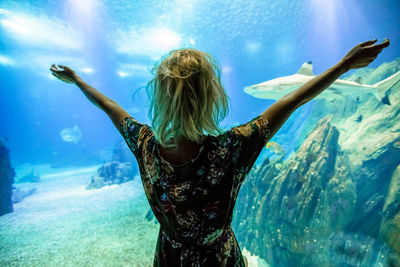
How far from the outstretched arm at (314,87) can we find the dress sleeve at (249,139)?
4cm

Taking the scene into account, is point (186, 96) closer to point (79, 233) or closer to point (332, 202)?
point (332, 202)

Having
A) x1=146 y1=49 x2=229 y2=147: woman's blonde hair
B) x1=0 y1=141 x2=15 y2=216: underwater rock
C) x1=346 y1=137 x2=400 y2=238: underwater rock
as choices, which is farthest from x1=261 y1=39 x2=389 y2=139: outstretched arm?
x1=0 y1=141 x2=15 y2=216: underwater rock

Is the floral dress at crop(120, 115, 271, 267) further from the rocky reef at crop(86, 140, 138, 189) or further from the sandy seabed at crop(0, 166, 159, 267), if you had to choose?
the rocky reef at crop(86, 140, 138, 189)

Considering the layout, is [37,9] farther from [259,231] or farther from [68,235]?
[259,231]

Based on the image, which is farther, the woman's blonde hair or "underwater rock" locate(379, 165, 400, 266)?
"underwater rock" locate(379, 165, 400, 266)

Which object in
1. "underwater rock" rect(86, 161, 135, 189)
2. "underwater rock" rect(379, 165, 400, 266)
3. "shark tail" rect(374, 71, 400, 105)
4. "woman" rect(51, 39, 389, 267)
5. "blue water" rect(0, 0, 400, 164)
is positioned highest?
"blue water" rect(0, 0, 400, 164)

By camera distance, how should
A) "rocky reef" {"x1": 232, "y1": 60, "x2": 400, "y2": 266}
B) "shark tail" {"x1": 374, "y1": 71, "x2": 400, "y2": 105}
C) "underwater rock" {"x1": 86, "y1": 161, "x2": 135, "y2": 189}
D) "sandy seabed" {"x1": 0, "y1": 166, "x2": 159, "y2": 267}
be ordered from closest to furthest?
"rocky reef" {"x1": 232, "y1": 60, "x2": 400, "y2": 266}, "sandy seabed" {"x1": 0, "y1": 166, "x2": 159, "y2": 267}, "shark tail" {"x1": 374, "y1": 71, "x2": 400, "y2": 105}, "underwater rock" {"x1": 86, "y1": 161, "x2": 135, "y2": 189}

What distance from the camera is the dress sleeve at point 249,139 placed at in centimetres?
74

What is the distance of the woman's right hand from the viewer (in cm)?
82

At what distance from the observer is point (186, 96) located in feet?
2.19

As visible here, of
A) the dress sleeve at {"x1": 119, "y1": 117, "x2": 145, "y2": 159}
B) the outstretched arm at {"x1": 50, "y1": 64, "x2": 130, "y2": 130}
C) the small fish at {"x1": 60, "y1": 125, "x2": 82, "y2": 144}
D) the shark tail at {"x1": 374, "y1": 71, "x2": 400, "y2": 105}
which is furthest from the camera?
the small fish at {"x1": 60, "y1": 125, "x2": 82, "y2": 144}

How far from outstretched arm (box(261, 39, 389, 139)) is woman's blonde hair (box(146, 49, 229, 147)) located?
26 cm

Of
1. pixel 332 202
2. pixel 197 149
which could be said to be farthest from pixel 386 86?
pixel 197 149

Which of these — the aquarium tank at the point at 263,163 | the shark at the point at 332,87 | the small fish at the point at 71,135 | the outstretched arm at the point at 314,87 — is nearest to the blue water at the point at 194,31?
the aquarium tank at the point at 263,163
